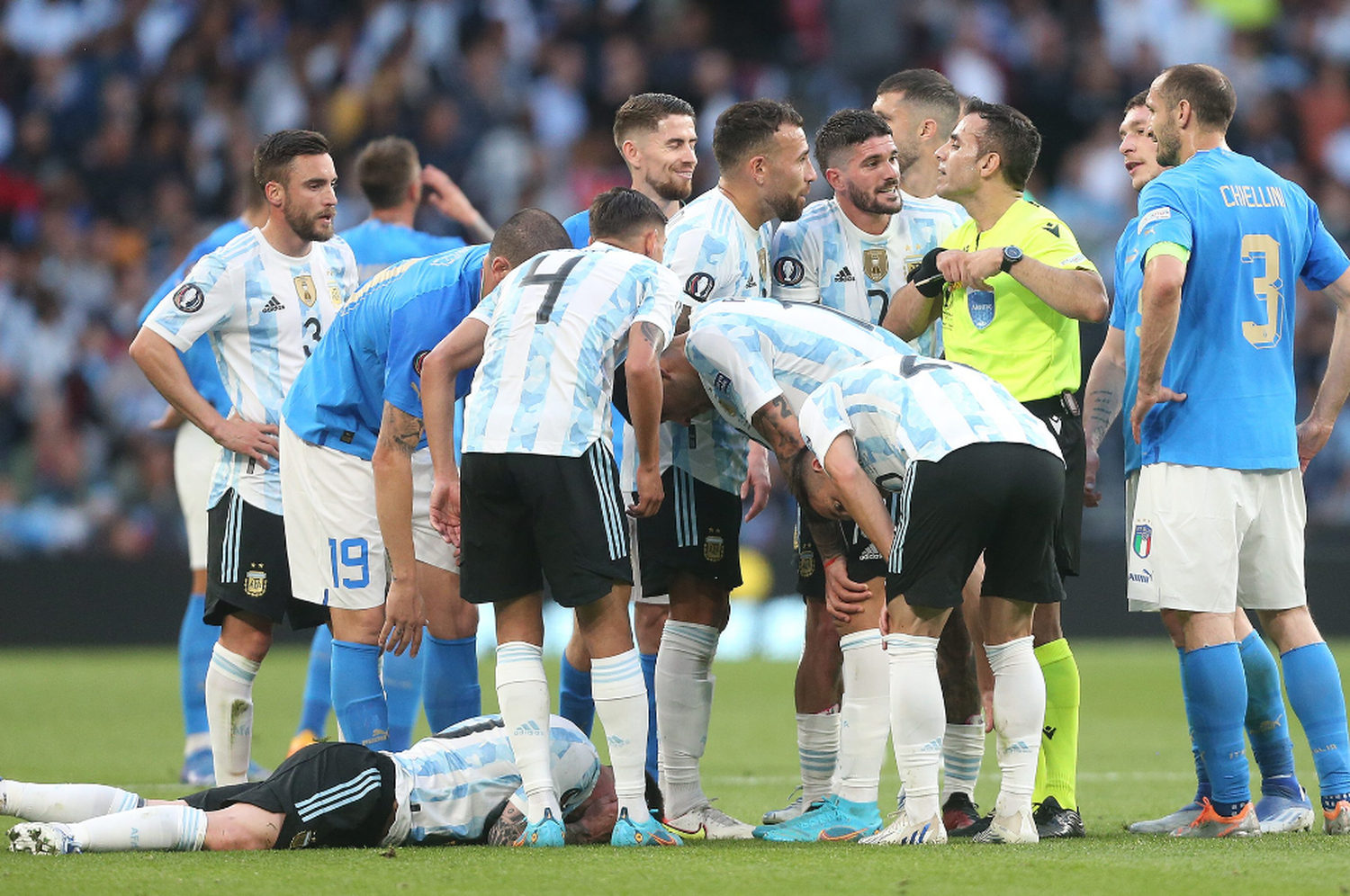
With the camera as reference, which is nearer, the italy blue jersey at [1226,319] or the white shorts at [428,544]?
the italy blue jersey at [1226,319]

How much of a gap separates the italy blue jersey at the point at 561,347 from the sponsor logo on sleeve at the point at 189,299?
1.80 metres

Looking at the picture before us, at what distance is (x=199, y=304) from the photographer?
6.92 metres

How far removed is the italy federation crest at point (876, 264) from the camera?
683 centimetres

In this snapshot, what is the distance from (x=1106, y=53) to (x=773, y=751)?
1138 cm

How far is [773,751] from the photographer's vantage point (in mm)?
9180

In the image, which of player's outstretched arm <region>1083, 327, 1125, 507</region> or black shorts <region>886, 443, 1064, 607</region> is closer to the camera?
black shorts <region>886, 443, 1064, 607</region>

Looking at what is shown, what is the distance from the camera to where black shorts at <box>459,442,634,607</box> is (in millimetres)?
5473

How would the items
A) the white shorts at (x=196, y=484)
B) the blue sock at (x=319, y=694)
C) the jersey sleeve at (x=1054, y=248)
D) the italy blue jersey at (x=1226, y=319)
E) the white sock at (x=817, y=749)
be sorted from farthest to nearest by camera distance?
1. the white shorts at (x=196, y=484)
2. the blue sock at (x=319, y=694)
3. the white sock at (x=817, y=749)
4. the jersey sleeve at (x=1054, y=248)
5. the italy blue jersey at (x=1226, y=319)

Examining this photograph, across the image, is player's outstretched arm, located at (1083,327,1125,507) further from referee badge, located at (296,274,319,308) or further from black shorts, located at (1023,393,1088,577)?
referee badge, located at (296,274,319,308)

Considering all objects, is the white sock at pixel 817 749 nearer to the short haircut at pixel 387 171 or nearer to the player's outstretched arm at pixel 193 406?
the player's outstretched arm at pixel 193 406

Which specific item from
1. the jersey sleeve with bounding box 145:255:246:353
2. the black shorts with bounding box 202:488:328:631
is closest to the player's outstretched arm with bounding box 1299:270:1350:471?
the black shorts with bounding box 202:488:328:631

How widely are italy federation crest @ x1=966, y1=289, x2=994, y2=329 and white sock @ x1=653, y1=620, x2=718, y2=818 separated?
1.58 meters

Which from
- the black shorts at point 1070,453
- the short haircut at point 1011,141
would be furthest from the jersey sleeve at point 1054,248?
the black shorts at point 1070,453

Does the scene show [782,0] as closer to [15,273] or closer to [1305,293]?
[1305,293]
